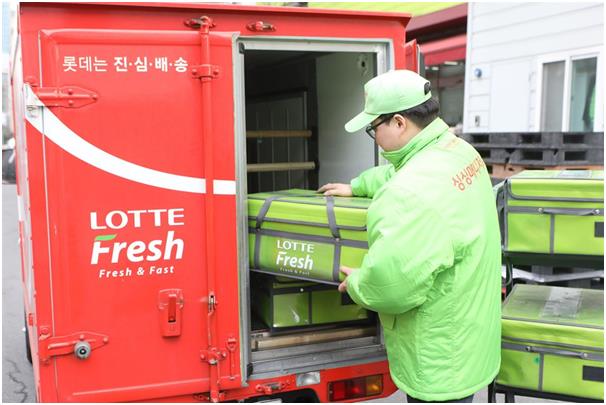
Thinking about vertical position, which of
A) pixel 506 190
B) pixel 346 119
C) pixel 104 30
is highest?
pixel 104 30

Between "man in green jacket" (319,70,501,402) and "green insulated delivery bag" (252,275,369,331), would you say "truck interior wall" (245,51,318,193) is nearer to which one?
"green insulated delivery bag" (252,275,369,331)

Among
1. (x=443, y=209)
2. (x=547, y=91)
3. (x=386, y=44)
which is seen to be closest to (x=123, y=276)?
(x=443, y=209)

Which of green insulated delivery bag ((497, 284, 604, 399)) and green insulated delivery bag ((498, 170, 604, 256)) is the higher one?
green insulated delivery bag ((498, 170, 604, 256))

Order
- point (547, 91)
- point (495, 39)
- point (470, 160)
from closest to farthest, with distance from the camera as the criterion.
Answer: point (470, 160), point (547, 91), point (495, 39)

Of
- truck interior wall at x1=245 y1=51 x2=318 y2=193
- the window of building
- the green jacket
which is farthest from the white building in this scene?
the green jacket

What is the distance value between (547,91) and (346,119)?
5.69m

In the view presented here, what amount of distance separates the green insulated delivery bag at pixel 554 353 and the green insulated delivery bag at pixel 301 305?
0.93 m

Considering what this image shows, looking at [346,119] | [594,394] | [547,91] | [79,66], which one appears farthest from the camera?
[547,91]

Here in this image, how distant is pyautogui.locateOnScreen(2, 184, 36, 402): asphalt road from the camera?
486 cm

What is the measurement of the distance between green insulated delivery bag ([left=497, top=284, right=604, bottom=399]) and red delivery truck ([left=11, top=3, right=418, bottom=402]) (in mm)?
Answer: 1064

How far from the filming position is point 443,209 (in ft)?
7.48

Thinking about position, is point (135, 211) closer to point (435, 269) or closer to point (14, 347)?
point (435, 269)

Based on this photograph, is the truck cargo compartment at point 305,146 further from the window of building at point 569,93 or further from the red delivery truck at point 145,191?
the window of building at point 569,93

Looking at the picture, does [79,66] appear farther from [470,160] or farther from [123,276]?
[470,160]
